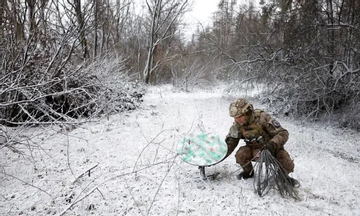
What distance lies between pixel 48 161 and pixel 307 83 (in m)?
6.67

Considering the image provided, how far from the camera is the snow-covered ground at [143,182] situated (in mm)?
2543

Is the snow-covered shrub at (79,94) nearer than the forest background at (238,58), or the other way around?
the forest background at (238,58)

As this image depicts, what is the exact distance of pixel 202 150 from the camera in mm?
3033

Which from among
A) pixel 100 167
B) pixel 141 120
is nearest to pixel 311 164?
pixel 100 167

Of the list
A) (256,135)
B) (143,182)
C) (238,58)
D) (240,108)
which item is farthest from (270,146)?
(238,58)

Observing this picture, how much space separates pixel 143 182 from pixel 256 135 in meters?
1.53

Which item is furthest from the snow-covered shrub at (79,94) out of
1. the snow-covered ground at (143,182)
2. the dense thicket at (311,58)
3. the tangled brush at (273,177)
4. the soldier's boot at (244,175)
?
the dense thicket at (311,58)

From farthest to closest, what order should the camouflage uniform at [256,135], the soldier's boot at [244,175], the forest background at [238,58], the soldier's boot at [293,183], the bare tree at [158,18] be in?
the bare tree at [158,18] → the forest background at [238,58] → the soldier's boot at [244,175] → the soldier's boot at [293,183] → the camouflage uniform at [256,135]

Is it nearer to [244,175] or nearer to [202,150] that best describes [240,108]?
[202,150]

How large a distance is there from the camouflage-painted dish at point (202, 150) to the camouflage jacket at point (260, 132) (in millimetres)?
186

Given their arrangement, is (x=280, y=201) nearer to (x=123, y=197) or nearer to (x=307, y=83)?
(x=123, y=197)

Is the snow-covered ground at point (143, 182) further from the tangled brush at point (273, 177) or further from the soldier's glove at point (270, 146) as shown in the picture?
the soldier's glove at point (270, 146)

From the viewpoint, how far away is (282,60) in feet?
24.7

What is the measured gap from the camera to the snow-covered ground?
2.54m
